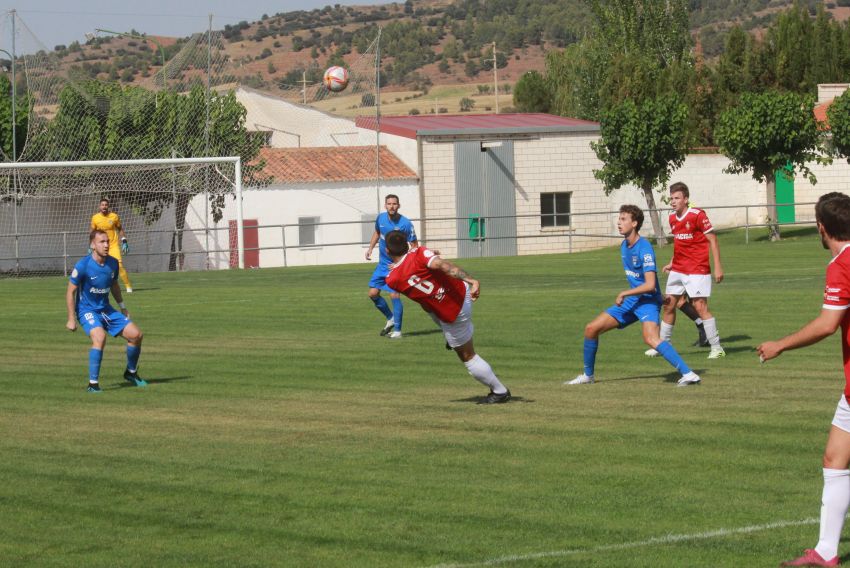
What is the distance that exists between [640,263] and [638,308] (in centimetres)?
45

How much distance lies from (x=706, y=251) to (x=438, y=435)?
628cm

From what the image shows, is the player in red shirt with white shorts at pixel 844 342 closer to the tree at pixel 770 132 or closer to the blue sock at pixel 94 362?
the blue sock at pixel 94 362

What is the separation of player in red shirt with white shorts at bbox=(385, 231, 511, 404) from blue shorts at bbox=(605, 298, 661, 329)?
1865 mm

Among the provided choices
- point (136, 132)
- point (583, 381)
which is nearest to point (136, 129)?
point (136, 132)

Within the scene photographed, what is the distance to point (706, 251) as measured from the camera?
53.8ft

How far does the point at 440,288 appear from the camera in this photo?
40.5 feet

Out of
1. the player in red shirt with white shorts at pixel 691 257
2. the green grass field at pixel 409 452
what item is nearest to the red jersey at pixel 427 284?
the green grass field at pixel 409 452

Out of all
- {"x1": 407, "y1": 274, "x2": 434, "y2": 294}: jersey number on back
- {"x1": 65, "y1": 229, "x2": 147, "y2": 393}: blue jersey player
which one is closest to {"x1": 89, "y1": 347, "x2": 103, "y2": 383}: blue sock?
{"x1": 65, "y1": 229, "x2": 147, "y2": 393}: blue jersey player

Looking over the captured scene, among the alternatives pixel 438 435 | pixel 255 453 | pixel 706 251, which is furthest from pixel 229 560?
pixel 706 251

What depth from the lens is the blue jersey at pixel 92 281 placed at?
14.7 meters

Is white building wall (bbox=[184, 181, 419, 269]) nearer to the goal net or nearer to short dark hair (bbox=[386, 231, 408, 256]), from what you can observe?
the goal net

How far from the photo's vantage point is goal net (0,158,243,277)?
39688mm

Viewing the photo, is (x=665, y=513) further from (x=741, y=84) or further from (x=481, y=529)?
(x=741, y=84)

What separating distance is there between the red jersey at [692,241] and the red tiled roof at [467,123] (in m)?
40.5
